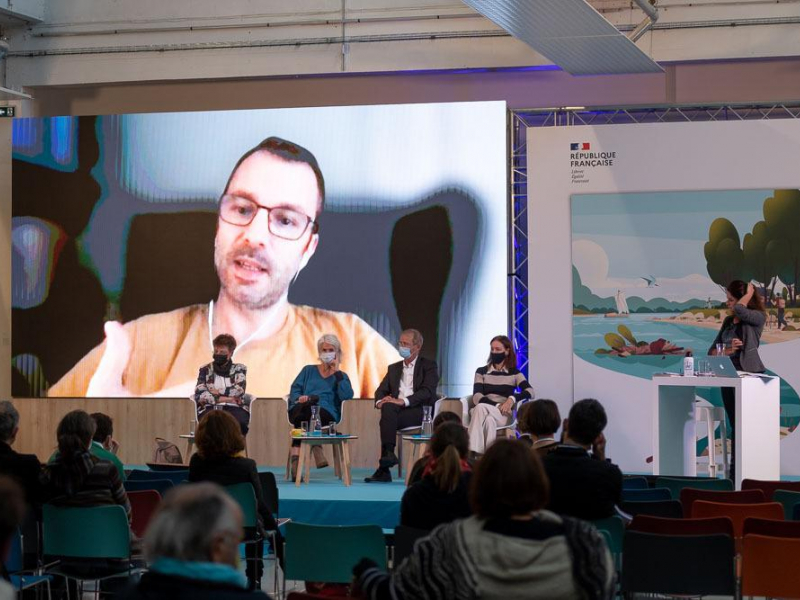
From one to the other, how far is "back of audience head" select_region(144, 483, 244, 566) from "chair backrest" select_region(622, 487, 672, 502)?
363cm

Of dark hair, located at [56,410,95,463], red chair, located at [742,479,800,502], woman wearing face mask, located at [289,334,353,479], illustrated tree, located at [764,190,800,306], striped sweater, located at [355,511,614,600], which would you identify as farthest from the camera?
illustrated tree, located at [764,190,800,306]

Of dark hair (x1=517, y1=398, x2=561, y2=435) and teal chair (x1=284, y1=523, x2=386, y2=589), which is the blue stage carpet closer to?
dark hair (x1=517, y1=398, x2=561, y2=435)

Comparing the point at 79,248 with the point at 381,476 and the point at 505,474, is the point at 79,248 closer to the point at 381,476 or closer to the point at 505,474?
the point at 381,476

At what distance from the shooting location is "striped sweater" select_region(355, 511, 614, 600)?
237 centimetres

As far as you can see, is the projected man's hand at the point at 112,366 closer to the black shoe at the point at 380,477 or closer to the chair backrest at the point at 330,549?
the black shoe at the point at 380,477

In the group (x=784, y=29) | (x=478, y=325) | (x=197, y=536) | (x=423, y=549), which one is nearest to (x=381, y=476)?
(x=478, y=325)

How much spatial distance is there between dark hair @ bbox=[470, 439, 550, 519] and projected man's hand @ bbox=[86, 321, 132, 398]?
29.0 feet

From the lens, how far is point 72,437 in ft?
15.2

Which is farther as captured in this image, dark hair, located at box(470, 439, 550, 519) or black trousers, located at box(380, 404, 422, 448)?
black trousers, located at box(380, 404, 422, 448)

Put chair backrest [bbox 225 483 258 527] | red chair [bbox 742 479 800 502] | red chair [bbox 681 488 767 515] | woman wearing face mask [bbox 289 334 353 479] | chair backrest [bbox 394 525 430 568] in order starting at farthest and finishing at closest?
woman wearing face mask [bbox 289 334 353 479], red chair [bbox 742 479 800 502], red chair [bbox 681 488 767 515], chair backrest [bbox 225 483 258 527], chair backrest [bbox 394 525 430 568]

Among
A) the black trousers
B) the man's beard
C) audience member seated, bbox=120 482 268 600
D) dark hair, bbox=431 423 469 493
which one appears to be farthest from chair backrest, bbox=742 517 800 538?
the man's beard

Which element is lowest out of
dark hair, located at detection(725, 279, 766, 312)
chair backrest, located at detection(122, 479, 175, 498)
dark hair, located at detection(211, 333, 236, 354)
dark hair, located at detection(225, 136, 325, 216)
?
chair backrest, located at detection(122, 479, 175, 498)

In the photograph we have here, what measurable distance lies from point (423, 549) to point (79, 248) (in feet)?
30.1

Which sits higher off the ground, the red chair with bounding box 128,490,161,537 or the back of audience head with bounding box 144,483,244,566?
the back of audience head with bounding box 144,483,244,566
